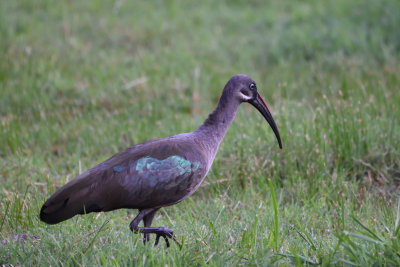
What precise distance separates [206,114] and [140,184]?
3.33 m

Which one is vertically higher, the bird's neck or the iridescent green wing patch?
the bird's neck

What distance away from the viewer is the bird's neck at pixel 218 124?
4.33 metres

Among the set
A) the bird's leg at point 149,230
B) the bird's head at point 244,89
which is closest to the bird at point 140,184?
the bird's leg at point 149,230

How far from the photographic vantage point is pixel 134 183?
3928mm

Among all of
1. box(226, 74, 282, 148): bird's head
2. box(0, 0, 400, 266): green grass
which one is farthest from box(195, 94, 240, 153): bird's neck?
box(0, 0, 400, 266): green grass

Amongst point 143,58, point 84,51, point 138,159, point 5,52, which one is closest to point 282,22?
point 143,58

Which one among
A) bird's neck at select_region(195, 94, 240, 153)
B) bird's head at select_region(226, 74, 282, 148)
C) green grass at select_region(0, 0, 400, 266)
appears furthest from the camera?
bird's head at select_region(226, 74, 282, 148)

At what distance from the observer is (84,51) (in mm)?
8539

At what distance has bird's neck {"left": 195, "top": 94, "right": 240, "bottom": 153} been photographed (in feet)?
14.2

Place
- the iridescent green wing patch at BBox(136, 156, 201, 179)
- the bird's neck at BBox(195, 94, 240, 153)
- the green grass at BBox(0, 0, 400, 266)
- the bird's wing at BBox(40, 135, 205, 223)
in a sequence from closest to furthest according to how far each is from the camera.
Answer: the green grass at BBox(0, 0, 400, 266), the bird's wing at BBox(40, 135, 205, 223), the iridescent green wing patch at BBox(136, 156, 201, 179), the bird's neck at BBox(195, 94, 240, 153)

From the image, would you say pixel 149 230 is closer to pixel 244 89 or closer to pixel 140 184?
pixel 140 184

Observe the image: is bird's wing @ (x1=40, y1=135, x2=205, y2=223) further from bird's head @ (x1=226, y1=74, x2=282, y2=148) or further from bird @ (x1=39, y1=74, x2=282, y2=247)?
bird's head @ (x1=226, y1=74, x2=282, y2=148)

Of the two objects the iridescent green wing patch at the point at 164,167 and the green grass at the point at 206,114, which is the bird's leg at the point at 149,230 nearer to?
the green grass at the point at 206,114

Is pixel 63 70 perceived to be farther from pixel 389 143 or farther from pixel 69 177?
pixel 389 143
